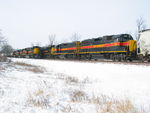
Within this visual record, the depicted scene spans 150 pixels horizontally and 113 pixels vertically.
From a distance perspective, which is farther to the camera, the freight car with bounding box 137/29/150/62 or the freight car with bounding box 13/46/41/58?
the freight car with bounding box 13/46/41/58

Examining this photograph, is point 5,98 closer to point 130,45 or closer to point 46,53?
point 130,45

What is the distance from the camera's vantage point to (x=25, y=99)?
3.89 m

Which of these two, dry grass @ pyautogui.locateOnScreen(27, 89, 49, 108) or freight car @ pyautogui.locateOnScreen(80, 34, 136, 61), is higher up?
freight car @ pyautogui.locateOnScreen(80, 34, 136, 61)

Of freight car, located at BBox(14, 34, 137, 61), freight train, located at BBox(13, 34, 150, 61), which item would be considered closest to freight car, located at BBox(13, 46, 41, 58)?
freight train, located at BBox(13, 34, 150, 61)

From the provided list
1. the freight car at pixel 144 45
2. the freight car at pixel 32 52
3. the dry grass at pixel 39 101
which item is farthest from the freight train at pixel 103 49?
the dry grass at pixel 39 101

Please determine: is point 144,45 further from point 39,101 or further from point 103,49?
point 39,101

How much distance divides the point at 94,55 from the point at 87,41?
10.1 ft

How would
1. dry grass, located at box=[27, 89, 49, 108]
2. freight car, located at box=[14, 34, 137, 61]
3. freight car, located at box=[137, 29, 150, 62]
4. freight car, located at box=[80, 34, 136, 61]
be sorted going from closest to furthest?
dry grass, located at box=[27, 89, 49, 108] → freight car, located at box=[137, 29, 150, 62] → freight car, located at box=[80, 34, 136, 61] → freight car, located at box=[14, 34, 137, 61]

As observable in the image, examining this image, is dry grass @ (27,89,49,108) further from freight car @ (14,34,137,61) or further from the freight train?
freight car @ (14,34,137,61)

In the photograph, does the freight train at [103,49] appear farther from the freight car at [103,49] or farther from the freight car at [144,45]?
the freight car at [144,45]

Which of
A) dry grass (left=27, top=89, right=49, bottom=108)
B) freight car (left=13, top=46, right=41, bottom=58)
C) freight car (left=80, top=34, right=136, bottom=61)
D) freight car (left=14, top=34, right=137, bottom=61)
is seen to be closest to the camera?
dry grass (left=27, top=89, right=49, bottom=108)

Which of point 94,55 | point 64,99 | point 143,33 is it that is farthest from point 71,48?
point 64,99

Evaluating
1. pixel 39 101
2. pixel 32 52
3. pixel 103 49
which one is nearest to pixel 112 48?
pixel 103 49

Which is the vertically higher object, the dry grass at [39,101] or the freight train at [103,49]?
the freight train at [103,49]
